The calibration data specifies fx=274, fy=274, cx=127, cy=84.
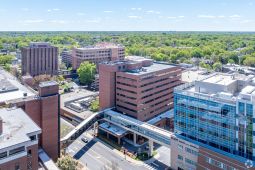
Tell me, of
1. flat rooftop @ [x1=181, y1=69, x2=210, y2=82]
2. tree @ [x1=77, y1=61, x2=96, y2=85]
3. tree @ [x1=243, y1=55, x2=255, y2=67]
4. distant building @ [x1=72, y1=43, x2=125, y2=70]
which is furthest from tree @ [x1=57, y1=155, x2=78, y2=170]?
tree @ [x1=243, y1=55, x2=255, y2=67]

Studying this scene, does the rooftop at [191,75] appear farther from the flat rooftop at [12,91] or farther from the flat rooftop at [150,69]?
the flat rooftop at [12,91]

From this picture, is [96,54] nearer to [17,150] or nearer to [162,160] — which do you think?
[162,160]

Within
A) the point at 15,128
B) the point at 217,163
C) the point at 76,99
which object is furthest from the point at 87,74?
the point at 217,163

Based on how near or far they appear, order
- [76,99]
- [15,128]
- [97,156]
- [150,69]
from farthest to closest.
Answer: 1. [76,99]
2. [150,69]
3. [97,156]
4. [15,128]

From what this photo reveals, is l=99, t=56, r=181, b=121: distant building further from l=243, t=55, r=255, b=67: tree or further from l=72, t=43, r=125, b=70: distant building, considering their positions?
l=243, t=55, r=255, b=67: tree

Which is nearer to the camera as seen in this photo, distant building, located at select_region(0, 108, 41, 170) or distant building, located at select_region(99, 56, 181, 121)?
distant building, located at select_region(0, 108, 41, 170)

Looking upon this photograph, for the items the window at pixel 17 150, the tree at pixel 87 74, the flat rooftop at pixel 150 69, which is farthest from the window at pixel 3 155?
the tree at pixel 87 74

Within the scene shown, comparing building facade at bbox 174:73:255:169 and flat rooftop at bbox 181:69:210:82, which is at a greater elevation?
flat rooftop at bbox 181:69:210:82
